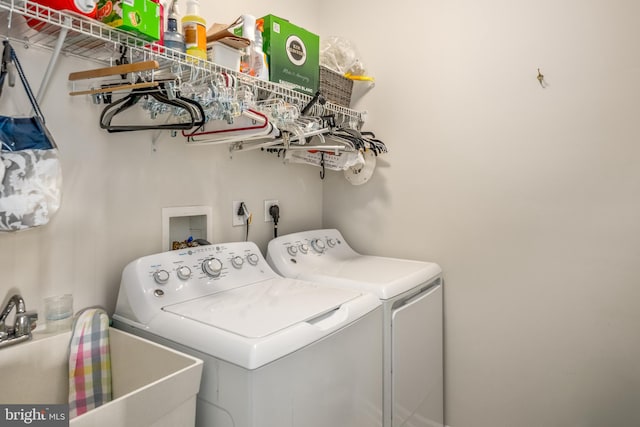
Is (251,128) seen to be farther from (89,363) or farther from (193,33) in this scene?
(89,363)

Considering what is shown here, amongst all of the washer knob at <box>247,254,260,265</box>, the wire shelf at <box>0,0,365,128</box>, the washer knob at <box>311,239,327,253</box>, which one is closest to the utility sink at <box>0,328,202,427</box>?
the washer knob at <box>247,254,260,265</box>

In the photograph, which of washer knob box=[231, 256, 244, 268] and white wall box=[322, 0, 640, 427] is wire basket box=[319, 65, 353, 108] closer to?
white wall box=[322, 0, 640, 427]

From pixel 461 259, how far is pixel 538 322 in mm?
435

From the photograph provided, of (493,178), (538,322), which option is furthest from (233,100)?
(538,322)

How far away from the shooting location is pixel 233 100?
3.98 ft

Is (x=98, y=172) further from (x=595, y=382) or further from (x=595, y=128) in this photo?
(x=595, y=382)

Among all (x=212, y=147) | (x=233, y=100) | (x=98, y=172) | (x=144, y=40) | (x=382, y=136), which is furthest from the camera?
(x=382, y=136)

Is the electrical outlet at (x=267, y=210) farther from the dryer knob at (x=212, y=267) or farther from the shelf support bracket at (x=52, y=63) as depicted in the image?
the shelf support bracket at (x=52, y=63)

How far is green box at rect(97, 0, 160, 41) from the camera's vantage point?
972 millimetres

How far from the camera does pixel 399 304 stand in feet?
5.25

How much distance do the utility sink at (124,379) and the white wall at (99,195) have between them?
16 cm

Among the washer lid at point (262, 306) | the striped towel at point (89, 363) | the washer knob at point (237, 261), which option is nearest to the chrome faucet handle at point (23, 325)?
the striped towel at point (89, 363)

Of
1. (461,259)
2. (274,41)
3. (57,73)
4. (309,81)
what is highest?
(274,41)

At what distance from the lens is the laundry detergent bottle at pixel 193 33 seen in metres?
1.22
